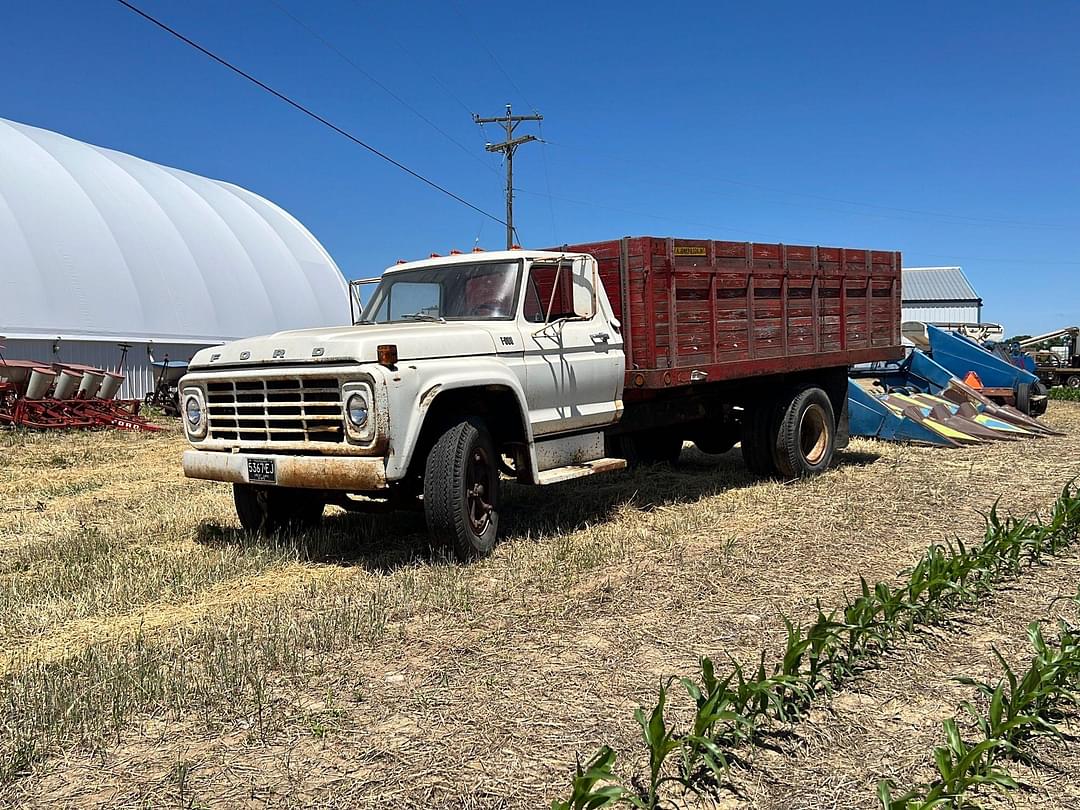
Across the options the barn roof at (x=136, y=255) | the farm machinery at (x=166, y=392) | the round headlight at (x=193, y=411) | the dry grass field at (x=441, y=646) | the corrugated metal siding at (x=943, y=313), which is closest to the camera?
the dry grass field at (x=441, y=646)

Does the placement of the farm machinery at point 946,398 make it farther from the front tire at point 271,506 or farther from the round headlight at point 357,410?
the round headlight at point 357,410

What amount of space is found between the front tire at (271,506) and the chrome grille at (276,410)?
76 cm

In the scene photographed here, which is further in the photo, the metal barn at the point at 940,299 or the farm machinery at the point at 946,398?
the metal barn at the point at 940,299

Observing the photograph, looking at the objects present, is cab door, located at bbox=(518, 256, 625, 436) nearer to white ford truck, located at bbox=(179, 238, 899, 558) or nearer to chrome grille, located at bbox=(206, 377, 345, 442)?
white ford truck, located at bbox=(179, 238, 899, 558)

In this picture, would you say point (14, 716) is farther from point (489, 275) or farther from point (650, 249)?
point (650, 249)

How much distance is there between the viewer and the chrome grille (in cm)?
570

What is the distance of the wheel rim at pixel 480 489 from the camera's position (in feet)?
20.1

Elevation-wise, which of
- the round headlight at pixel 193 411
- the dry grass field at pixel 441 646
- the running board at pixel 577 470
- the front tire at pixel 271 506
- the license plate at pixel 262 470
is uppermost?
the round headlight at pixel 193 411

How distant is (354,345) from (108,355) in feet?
56.9

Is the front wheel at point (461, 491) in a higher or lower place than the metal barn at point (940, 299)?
lower

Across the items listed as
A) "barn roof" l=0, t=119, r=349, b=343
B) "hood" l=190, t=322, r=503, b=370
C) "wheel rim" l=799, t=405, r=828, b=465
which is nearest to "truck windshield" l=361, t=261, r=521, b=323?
"hood" l=190, t=322, r=503, b=370

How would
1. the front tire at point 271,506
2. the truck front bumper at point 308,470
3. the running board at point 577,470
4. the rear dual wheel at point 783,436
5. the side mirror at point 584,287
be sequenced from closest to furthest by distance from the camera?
the truck front bumper at point 308,470
the running board at point 577,470
the front tire at point 271,506
the side mirror at point 584,287
the rear dual wheel at point 783,436

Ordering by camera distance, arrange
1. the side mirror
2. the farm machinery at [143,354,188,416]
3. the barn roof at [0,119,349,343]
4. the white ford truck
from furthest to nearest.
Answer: the farm machinery at [143,354,188,416]
the barn roof at [0,119,349,343]
the side mirror
the white ford truck

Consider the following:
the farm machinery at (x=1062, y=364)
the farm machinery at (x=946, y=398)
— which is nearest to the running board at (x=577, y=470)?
the farm machinery at (x=946, y=398)
